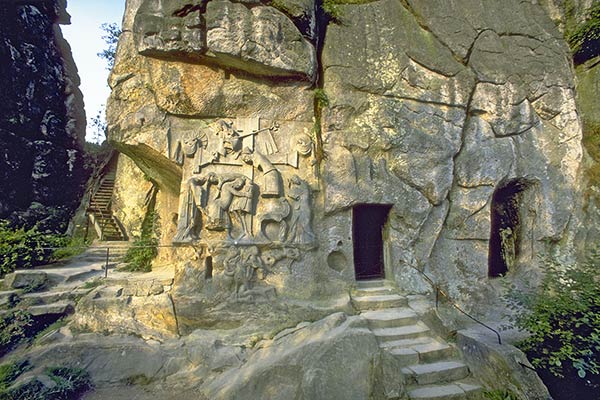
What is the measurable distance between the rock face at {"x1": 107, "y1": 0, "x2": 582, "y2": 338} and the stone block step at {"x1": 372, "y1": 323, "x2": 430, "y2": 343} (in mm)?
1081

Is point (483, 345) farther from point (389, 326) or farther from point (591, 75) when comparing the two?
point (591, 75)

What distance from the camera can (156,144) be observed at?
6.38m

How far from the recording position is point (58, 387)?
4.45m

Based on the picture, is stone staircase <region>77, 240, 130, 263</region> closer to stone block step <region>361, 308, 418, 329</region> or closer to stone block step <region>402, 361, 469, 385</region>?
stone block step <region>361, 308, 418, 329</region>

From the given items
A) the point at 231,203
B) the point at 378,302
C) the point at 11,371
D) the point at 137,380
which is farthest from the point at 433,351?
the point at 11,371

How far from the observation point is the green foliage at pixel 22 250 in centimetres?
678

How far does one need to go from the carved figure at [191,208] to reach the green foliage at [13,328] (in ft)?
9.51

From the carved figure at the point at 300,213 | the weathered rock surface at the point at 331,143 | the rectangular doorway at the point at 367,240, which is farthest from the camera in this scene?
the rectangular doorway at the point at 367,240

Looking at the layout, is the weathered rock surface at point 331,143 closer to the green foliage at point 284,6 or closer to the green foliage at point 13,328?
the green foliage at point 284,6

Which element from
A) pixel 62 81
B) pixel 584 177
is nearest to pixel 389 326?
pixel 584 177

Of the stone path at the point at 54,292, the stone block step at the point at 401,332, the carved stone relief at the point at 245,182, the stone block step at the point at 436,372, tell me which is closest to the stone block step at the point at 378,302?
the stone block step at the point at 401,332

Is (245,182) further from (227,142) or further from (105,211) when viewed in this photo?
(105,211)

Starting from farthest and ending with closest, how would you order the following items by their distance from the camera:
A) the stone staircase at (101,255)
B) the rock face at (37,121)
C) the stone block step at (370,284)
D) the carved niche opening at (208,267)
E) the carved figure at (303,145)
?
the rock face at (37,121)
the stone staircase at (101,255)
the stone block step at (370,284)
the carved figure at (303,145)
the carved niche opening at (208,267)

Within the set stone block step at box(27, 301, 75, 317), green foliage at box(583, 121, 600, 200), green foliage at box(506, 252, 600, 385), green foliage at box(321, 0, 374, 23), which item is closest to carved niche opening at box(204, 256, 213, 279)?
stone block step at box(27, 301, 75, 317)
